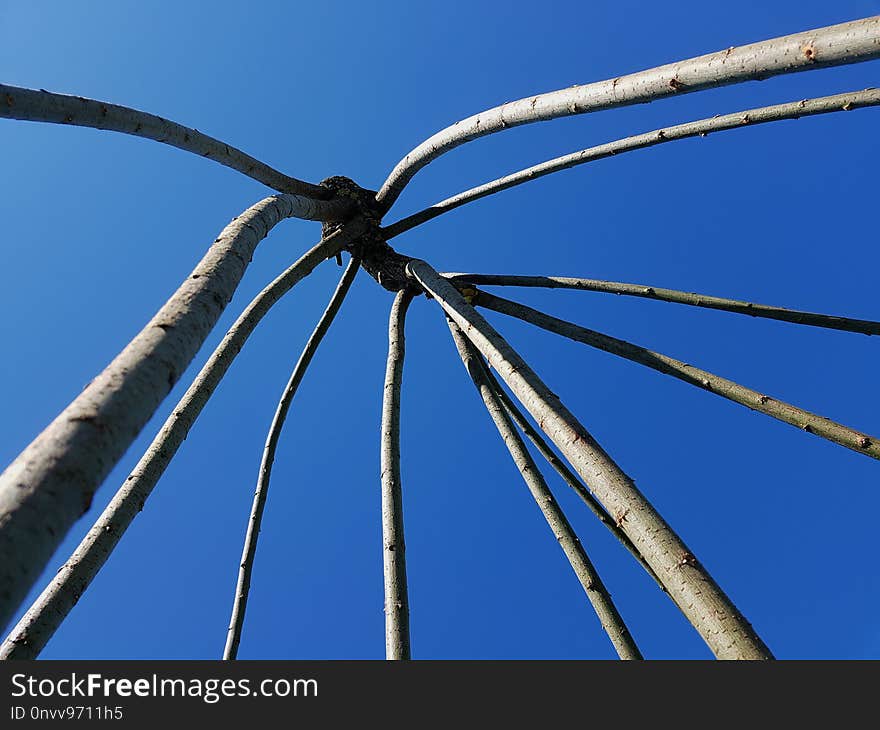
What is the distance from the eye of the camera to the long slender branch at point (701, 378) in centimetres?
470

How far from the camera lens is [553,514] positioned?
20.4 ft

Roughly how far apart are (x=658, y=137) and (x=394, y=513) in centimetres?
385

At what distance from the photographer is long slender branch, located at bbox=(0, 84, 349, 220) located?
12.1 feet

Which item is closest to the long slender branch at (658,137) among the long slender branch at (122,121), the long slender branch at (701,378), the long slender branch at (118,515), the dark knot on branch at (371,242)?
the dark knot on branch at (371,242)

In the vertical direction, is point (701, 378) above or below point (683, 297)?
below

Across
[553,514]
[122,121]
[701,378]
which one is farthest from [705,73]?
[553,514]

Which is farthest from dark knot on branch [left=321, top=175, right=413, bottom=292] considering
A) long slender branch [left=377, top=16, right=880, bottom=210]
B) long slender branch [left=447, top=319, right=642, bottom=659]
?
long slender branch [left=377, top=16, right=880, bottom=210]

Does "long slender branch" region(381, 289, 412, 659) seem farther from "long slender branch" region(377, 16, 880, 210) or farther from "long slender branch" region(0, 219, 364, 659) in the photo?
"long slender branch" region(377, 16, 880, 210)

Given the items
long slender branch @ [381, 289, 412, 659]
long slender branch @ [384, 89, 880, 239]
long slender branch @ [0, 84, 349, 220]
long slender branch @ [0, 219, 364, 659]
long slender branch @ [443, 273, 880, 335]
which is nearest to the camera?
long slender branch @ [0, 219, 364, 659]

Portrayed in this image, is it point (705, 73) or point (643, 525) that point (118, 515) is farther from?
point (705, 73)

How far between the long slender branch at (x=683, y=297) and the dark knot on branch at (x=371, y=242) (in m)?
0.57

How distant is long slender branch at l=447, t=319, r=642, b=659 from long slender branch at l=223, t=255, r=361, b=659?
128 centimetres

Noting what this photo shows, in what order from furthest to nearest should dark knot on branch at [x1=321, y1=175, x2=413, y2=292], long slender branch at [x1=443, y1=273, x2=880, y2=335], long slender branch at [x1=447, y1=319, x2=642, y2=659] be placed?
1. dark knot on branch at [x1=321, y1=175, x2=413, y2=292]
2. long slender branch at [x1=443, y1=273, x2=880, y2=335]
3. long slender branch at [x1=447, y1=319, x2=642, y2=659]
